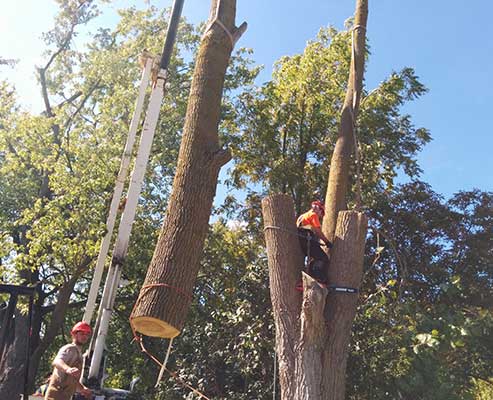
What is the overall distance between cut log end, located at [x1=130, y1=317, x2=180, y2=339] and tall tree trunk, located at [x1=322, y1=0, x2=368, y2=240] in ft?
6.16

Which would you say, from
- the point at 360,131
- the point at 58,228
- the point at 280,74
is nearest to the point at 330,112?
the point at 360,131

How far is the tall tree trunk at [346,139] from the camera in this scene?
4.92m

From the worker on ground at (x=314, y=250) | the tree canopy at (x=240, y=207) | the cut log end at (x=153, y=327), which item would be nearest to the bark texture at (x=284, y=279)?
the worker on ground at (x=314, y=250)

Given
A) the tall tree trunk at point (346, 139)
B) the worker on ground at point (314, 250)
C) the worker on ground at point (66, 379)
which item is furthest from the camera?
the tall tree trunk at point (346, 139)

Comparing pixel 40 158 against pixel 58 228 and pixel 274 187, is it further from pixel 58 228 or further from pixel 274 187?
pixel 274 187

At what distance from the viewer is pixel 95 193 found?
35.2ft

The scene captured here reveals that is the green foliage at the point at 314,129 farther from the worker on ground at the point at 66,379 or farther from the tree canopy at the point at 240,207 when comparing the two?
the worker on ground at the point at 66,379

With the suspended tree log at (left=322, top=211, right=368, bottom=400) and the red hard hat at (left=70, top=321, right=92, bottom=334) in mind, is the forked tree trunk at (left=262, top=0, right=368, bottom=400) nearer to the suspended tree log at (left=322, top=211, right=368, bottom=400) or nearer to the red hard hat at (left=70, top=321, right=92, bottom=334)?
the suspended tree log at (left=322, top=211, right=368, bottom=400)

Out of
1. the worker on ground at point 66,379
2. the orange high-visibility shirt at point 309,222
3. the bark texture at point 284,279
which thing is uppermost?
the orange high-visibility shirt at point 309,222

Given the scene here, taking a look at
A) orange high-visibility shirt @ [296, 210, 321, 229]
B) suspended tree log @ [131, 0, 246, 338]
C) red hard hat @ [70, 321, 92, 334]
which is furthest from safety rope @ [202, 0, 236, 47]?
red hard hat @ [70, 321, 92, 334]

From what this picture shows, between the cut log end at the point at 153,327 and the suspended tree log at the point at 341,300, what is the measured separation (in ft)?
4.20

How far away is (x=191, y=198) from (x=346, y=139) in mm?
2365

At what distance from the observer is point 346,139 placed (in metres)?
5.43

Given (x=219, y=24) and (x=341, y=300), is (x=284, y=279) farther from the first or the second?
(x=219, y=24)
